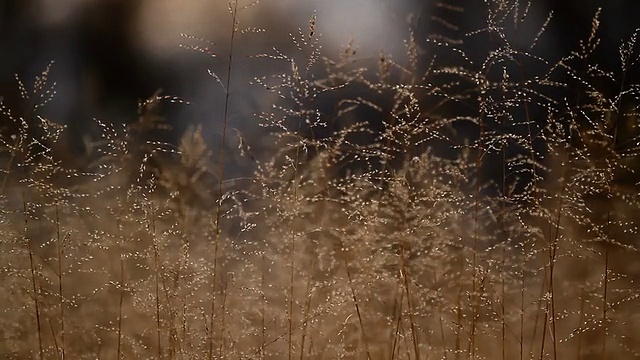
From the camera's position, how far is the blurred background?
14.5 ft

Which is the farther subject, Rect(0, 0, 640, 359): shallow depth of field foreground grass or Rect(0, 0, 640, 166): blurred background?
Rect(0, 0, 640, 166): blurred background

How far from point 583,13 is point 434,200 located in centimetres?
295

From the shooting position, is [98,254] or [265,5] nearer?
[98,254]

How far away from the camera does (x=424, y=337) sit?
199 cm

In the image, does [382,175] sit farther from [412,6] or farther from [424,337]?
[412,6]

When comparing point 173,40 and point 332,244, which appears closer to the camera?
point 332,244

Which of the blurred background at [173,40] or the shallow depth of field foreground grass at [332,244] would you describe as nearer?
the shallow depth of field foreground grass at [332,244]

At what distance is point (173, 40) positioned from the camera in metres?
6.26

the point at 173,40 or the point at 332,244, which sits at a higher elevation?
the point at 173,40

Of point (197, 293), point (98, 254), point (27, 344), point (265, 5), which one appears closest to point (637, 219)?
point (197, 293)

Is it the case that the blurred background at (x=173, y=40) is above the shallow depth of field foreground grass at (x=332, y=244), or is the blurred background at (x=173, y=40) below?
above

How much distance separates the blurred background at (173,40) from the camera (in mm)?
4406

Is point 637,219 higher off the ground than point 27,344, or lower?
higher

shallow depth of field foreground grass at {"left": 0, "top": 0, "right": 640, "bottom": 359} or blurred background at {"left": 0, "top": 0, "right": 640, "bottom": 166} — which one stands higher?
blurred background at {"left": 0, "top": 0, "right": 640, "bottom": 166}
